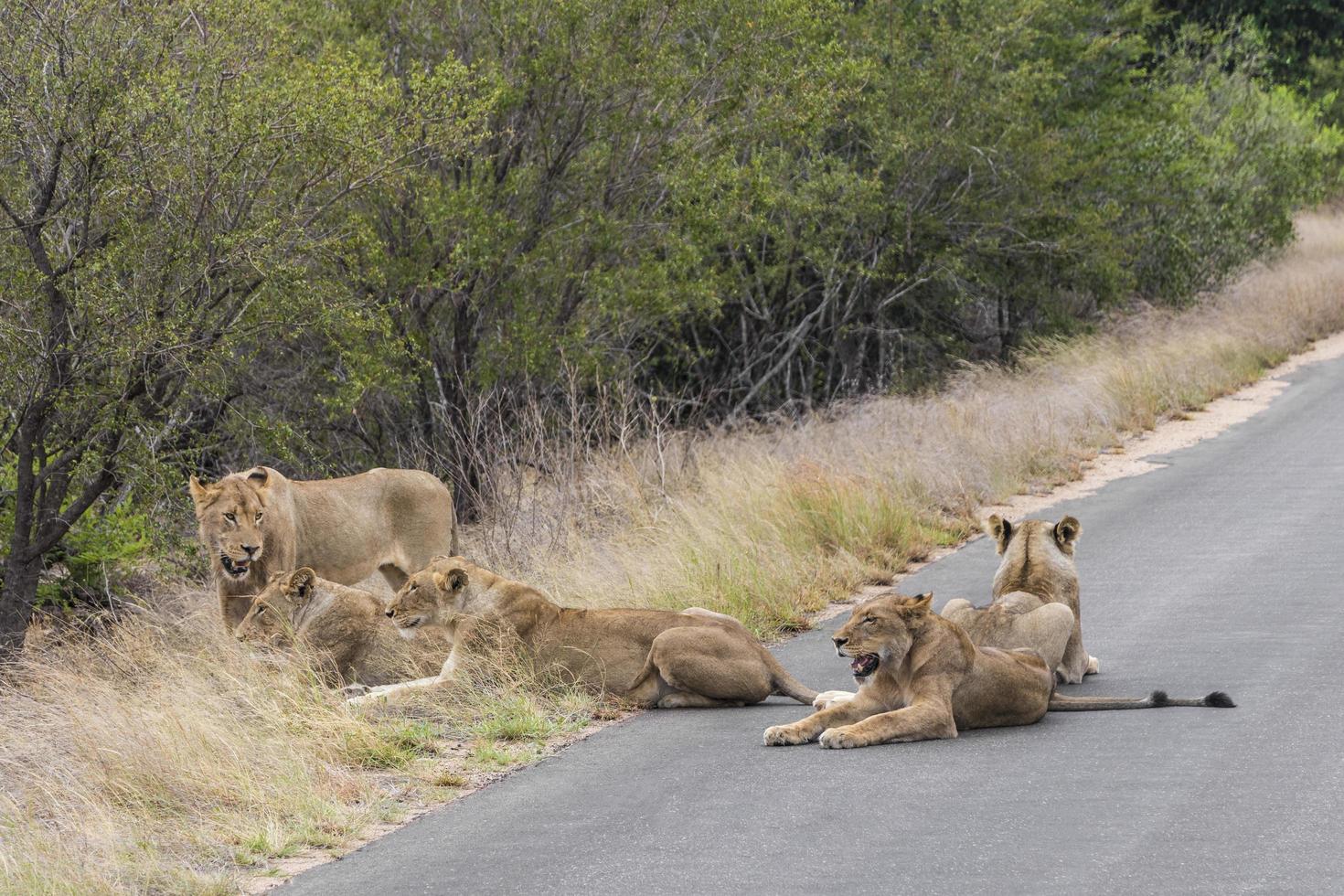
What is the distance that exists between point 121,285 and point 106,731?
5163 mm

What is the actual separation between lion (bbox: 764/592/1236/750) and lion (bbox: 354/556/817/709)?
2.46ft

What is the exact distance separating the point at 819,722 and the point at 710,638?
95 cm

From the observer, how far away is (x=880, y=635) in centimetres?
874

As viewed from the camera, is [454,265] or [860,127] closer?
[454,265]

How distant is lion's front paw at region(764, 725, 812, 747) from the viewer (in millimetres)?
8531

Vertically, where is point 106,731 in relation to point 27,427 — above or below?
below

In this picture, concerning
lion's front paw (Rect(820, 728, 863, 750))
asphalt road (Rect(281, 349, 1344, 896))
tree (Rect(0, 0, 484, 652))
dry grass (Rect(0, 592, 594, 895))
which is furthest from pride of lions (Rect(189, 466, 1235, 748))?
tree (Rect(0, 0, 484, 652))

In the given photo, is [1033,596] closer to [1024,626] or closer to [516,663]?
[1024,626]

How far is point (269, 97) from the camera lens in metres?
12.7

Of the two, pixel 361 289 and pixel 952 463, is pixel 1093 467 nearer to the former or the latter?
pixel 952 463

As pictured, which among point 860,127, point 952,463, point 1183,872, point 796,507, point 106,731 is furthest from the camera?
point 860,127

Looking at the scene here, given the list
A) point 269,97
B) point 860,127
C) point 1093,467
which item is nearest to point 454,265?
point 269,97

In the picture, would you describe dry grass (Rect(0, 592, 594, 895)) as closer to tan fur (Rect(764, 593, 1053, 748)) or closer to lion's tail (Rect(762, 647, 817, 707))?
lion's tail (Rect(762, 647, 817, 707))

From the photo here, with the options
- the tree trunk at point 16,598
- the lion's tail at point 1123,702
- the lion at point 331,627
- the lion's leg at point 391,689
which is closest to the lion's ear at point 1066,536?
the lion's tail at point 1123,702
